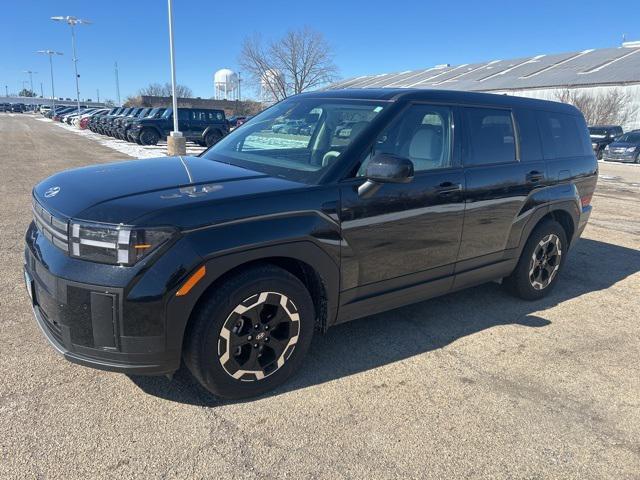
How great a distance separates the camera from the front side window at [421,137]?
3414 millimetres

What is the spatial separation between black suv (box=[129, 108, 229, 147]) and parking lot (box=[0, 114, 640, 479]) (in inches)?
768

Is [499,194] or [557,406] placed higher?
[499,194]

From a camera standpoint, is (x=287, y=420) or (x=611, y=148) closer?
(x=287, y=420)

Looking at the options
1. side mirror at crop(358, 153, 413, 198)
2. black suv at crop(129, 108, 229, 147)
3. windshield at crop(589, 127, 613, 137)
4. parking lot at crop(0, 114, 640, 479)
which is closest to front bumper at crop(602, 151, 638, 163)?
windshield at crop(589, 127, 613, 137)

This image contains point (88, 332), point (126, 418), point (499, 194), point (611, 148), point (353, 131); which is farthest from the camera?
point (611, 148)

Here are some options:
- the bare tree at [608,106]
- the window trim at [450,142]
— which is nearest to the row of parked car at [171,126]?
the window trim at [450,142]

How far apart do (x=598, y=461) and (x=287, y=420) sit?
1.66 metres

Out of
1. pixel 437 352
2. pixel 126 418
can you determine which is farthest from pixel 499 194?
pixel 126 418

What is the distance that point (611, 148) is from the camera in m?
23.0

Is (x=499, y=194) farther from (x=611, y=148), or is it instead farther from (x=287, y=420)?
(x=611, y=148)

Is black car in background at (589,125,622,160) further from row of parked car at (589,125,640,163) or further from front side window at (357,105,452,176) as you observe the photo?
front side window at (357,105,452,176)

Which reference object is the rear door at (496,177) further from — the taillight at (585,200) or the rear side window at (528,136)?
the taillight at (585,200)

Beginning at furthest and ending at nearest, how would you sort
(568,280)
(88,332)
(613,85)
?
1. (613,85)
2. (568,280)
3. (88,332)

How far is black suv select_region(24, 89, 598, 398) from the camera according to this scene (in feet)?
8.13
